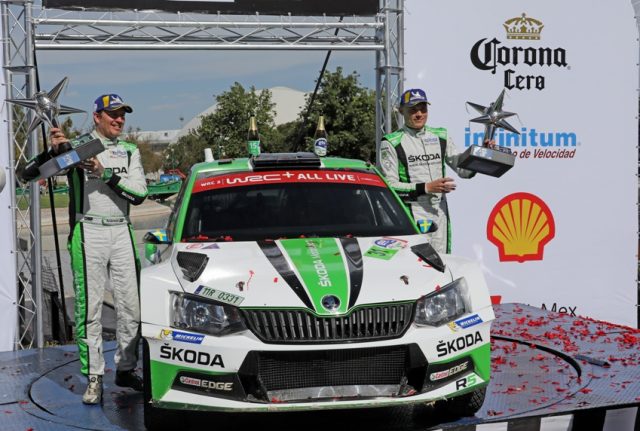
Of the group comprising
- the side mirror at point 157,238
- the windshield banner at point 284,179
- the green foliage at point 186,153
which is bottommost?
the green foliage at point 186,153

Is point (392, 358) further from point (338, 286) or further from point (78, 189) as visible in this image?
point (78, 189)

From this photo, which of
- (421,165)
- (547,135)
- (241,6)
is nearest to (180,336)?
(421,165)

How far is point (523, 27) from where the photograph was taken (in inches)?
368

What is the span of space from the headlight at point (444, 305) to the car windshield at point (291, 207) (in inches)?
31.2

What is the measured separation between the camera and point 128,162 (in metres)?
5.53

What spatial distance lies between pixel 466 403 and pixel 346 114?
39.5 m

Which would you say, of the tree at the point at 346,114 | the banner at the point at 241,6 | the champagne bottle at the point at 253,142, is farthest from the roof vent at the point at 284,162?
the tree at the point at 346,114

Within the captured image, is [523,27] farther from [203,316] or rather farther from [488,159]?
[203,316]

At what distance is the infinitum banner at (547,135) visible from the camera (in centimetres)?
914

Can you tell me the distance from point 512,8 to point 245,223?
5.31m

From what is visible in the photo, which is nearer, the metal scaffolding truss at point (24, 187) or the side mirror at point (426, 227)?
the side mirror at point (426, 227)

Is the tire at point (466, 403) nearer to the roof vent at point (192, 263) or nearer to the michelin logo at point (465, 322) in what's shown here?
the michelin logo at point (465, 322)

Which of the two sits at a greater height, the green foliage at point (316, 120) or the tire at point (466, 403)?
the tire at point (466, 403)

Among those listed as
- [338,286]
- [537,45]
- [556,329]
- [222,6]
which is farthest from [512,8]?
[338,286]
